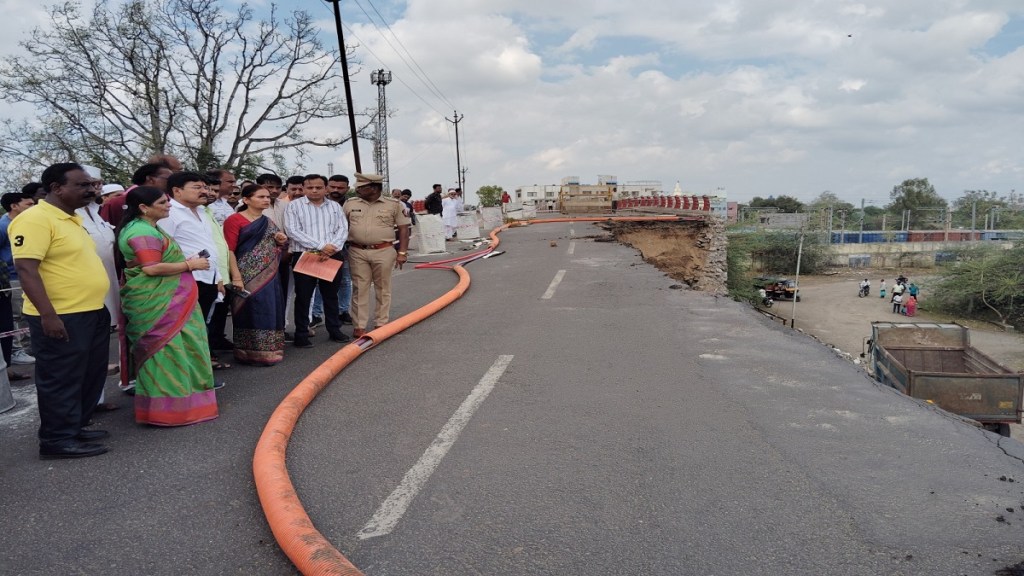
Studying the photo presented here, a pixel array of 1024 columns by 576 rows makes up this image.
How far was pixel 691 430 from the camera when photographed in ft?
14.2

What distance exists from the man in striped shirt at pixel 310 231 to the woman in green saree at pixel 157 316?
2.04 meters

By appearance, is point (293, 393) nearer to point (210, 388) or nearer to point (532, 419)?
point (210, 388)

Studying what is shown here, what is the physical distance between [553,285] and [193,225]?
7064mm

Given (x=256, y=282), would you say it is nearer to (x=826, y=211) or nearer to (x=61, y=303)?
(x=61, y=303)

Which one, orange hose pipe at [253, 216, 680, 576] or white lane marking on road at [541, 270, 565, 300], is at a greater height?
white lane marking on road at [541, 270, 565, 300]

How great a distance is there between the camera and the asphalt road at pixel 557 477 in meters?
2.85

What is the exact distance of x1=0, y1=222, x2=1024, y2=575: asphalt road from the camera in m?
2.85

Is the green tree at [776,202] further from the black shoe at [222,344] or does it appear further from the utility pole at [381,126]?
the black shoe at [222,344]

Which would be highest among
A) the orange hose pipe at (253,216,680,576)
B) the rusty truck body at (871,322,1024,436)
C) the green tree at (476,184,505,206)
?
the green tree at (476,184,505,206)

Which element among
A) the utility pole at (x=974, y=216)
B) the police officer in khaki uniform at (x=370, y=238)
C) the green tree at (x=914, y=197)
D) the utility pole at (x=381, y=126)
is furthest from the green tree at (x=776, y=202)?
the police officer in khaki uniform at (x=370, y=238)

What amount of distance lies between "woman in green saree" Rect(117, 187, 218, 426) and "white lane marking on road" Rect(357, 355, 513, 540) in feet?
6.14

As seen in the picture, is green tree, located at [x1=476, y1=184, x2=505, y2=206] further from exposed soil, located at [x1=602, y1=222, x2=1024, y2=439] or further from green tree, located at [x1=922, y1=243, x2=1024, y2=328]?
green tree, located at [x1=922, y1=243, x2=1024, y2=328]

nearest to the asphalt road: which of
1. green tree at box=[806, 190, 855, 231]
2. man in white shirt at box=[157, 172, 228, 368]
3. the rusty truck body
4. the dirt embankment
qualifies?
man in white shirt at box=[157, 172, 228, 368]

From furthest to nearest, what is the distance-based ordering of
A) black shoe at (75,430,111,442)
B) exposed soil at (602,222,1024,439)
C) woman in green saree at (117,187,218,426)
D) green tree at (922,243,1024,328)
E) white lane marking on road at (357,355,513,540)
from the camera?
green tree at (922,243,1024,328) < exposed soil at (602,222,1024,439) < woman in green saree at (117,187,218,426) < black shoe at (75,430,111,442) < white lane marking on road at (357,355,513,540)
